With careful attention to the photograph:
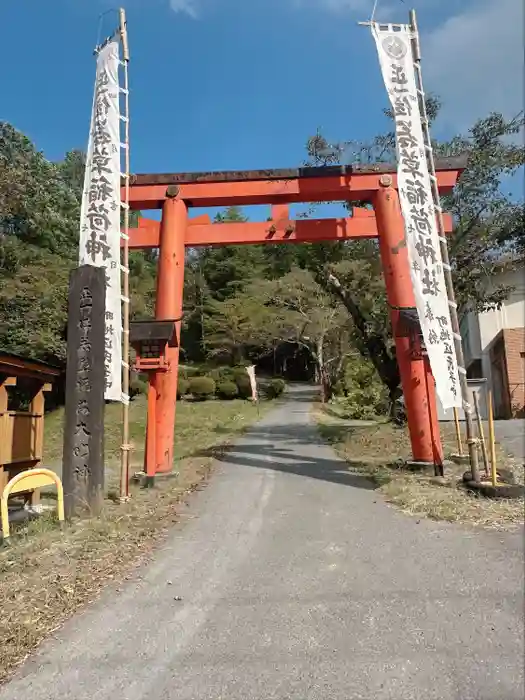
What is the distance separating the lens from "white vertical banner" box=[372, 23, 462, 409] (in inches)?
297

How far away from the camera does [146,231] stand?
10.1 m

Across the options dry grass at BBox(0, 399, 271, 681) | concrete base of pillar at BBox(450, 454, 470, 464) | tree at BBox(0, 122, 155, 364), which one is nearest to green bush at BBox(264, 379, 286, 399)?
tree at BBox(0, 122, 155, 364)

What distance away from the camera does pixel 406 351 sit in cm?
902

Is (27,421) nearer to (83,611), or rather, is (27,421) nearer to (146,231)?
(146,231)

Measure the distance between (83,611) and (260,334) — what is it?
32.5 meters

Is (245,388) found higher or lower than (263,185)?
lower

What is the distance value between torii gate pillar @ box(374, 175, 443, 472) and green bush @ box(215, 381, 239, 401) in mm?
23640

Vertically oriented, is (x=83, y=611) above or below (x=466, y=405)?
below

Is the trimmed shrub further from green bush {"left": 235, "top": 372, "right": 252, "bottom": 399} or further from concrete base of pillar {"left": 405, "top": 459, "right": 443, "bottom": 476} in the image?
concrete base of pillar {"left": 405, "top": 459, "right": 443, "bottom": 476}

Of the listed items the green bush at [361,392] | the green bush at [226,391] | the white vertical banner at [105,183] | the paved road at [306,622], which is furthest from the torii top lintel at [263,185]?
the green bush at [226,391]

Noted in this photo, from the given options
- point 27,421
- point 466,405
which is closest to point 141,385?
point 27,421

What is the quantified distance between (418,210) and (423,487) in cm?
410

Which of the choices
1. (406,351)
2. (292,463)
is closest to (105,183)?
(406,351)

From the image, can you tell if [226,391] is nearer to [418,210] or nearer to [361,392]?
[361,392]
